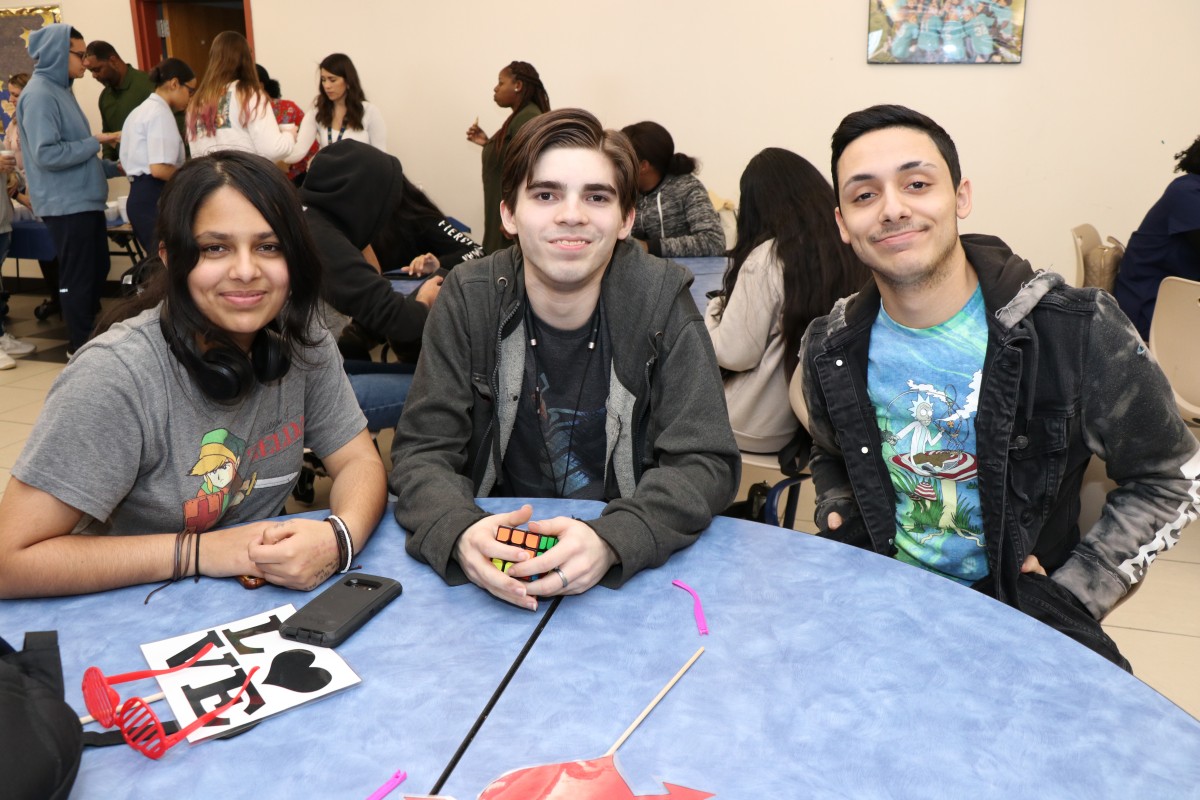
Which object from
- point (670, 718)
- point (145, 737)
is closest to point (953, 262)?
point (670, 718)

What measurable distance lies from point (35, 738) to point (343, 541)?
0.58m

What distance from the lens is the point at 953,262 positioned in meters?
1.53

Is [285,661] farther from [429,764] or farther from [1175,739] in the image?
[1175,739]

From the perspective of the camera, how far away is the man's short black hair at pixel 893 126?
1532 millimetres

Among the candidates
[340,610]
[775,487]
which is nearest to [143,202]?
[775,487]

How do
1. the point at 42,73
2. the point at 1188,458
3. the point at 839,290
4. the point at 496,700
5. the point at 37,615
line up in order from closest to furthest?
the point at 496,700, the point at 37,615, the point at 1188,458, the point at 839,290, the point at 42,73

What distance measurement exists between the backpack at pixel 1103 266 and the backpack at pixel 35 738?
396 centimetres

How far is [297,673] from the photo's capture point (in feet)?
3.40

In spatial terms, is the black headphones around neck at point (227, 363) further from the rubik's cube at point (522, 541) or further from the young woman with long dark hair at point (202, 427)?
the rubik's cube at point (522, 541)

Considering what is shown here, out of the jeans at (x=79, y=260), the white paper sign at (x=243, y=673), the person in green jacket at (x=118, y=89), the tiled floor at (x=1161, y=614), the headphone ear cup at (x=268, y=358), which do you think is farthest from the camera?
the person in green jacket at (x=118, y=89)

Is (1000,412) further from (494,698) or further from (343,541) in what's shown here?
(343,541)

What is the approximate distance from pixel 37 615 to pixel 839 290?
1.95 meters

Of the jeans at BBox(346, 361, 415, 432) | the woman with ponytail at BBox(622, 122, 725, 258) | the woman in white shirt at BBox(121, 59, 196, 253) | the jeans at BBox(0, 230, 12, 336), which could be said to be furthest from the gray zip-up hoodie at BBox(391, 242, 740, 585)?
the jeans at BBox(0, 230, 12, 336)

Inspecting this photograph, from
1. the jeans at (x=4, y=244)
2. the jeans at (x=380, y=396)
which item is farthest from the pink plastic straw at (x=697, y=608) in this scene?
the jeans at (x=4, y=244)
